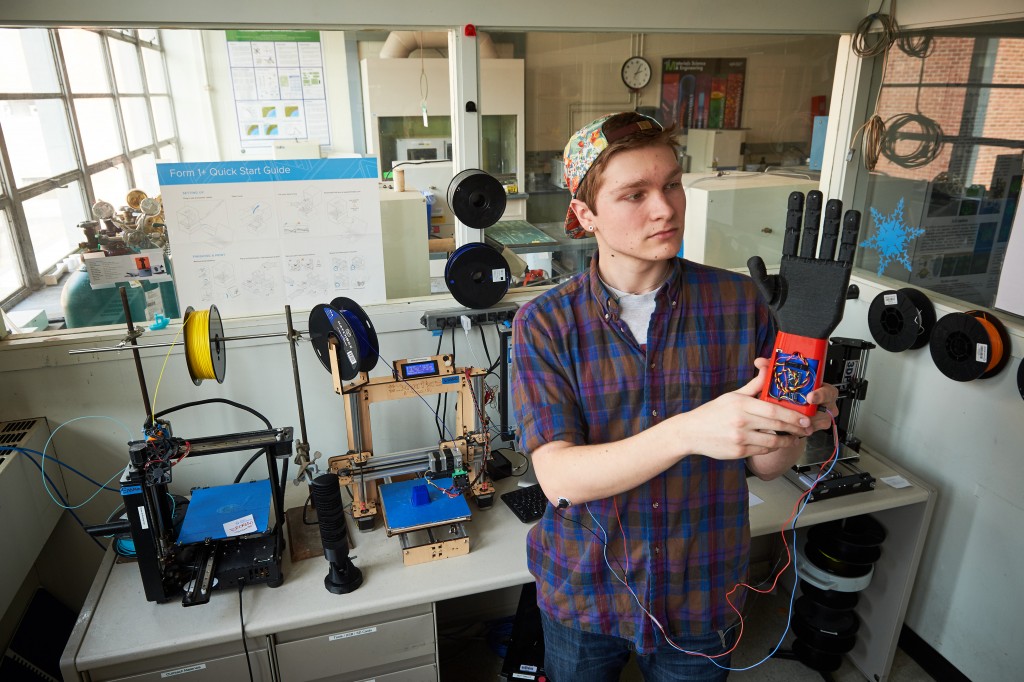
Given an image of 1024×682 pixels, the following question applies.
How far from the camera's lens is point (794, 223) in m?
0.90

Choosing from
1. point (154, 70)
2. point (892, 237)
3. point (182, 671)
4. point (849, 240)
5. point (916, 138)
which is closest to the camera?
point (849, 240)

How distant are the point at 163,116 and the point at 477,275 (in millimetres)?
5207

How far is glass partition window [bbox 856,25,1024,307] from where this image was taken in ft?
6.55

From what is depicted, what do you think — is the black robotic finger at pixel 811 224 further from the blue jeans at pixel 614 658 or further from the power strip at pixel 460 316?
the power strip at pixel 460 316

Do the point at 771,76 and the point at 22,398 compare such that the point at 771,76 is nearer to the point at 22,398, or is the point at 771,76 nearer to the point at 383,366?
the point at 383,366

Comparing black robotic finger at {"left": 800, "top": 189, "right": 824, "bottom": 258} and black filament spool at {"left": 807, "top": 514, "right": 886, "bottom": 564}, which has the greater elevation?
black robotic finger at {"left": 800, "top": 189, "right": 824, "bottom": 258}

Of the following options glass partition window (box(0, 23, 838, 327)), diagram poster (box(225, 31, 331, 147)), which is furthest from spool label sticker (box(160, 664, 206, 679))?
diagram poster (box(225, 31, 331, 147))

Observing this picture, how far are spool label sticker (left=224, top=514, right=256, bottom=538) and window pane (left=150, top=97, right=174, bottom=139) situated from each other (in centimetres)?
507

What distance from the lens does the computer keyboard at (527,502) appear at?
6.27ft

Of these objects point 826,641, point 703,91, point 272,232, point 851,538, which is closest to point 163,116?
point 272,232

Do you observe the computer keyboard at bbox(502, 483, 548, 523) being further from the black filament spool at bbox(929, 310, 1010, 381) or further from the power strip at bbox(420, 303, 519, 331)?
the black filament spool at bbox(929, 310, 1010, 381)

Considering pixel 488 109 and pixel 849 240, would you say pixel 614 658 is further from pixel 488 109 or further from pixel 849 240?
pixel 488 109

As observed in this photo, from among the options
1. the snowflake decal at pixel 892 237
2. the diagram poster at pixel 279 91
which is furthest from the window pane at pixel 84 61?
the snowflake decal at pixel 892 237

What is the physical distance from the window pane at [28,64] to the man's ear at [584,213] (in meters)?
2.21
